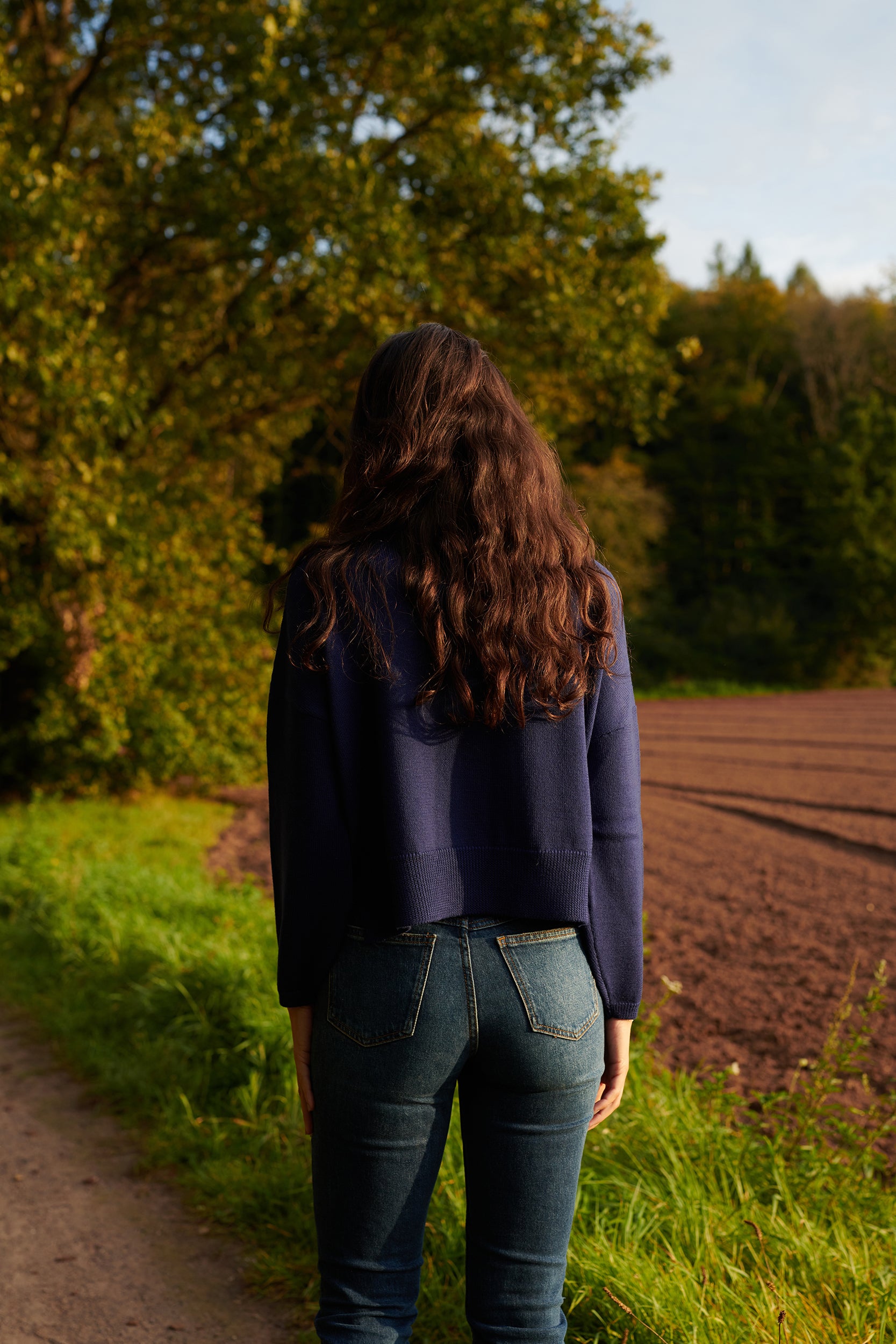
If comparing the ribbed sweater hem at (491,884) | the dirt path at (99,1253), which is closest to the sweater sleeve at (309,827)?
the ribbed sweater hem at (491,884)

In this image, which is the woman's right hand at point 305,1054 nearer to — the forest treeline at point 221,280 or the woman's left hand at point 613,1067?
the woman's left hand at point 613,1067

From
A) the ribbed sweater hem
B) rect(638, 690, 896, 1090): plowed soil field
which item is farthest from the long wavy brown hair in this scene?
rect(638, 690, 896, 1090): plowed soil field

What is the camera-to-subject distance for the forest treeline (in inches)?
304

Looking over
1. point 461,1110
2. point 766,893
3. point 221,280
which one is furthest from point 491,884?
point 221,280

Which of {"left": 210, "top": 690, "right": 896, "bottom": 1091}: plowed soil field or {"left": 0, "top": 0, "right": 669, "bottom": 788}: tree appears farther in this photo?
{"left": 0, "top": 0, "right": 669, "bottom": 788}: tree

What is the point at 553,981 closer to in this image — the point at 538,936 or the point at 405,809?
the point at 538,936

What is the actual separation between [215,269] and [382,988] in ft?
29.7

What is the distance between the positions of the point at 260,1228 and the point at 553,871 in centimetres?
203

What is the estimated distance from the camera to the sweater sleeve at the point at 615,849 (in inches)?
59.7

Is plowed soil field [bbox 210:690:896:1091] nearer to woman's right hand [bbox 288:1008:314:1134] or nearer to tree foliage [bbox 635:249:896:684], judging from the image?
woman's right hand [bbox 288:1008:314:1134]

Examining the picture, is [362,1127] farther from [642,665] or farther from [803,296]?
[803,296]

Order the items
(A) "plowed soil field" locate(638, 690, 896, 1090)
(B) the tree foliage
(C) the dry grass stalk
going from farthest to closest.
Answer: (B) the tree foliage, (A) "plowed soil field" locate(638, 690, 896, 1090), (C) the dry grass stalk

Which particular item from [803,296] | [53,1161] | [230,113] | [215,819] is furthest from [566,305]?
[803,296]

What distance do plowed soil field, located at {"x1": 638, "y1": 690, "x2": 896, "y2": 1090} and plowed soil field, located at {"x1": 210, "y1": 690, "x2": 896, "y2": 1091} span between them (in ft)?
0.04
